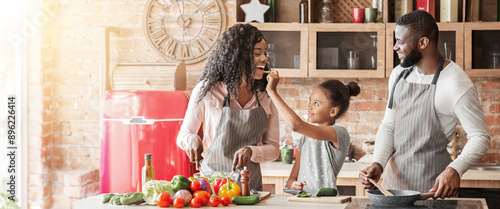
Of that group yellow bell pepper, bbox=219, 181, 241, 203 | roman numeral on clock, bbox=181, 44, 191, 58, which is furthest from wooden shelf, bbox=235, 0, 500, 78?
yellow bell pepper, bbox=219, 181, 241, 203

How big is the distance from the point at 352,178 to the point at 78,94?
2.15 metres

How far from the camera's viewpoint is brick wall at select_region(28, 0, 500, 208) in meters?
4.34

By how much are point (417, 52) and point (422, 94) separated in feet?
0.57

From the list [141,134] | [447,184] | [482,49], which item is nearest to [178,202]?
[447,184]

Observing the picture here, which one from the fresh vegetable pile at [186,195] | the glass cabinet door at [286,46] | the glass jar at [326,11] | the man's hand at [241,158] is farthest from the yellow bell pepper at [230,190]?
the glass jar at [326,11]

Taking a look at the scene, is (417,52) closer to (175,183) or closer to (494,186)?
(175,183)

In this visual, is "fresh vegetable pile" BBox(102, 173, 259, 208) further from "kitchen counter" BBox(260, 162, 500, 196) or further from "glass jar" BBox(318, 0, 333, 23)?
"glass jar" BBox(318, 0, 333, 23)

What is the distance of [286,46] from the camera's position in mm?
4062

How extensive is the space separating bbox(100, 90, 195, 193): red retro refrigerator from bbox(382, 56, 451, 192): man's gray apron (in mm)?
1755

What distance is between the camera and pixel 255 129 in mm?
2643

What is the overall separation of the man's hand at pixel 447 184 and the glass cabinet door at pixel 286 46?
1940mm

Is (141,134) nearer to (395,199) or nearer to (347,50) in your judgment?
(347,50)

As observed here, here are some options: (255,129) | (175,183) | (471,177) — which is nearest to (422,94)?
(255,129)

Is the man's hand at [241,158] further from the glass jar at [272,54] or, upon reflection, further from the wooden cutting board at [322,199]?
the glass jar at [272,54]
